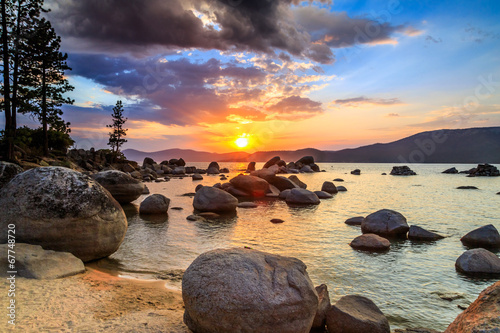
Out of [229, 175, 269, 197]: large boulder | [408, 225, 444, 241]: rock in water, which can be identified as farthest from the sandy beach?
[229, 175, 269, 197]: large boulder

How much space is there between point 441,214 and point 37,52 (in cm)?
3673

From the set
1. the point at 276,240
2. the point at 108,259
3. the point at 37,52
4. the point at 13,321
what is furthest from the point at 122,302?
the point at 37,52

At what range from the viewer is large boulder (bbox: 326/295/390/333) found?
4.80m

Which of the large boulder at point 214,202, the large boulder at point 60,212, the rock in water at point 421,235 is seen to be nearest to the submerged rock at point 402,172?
the large boulder at point 214,202

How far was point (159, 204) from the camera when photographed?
1680 centimetres

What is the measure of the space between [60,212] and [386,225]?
1203 cm

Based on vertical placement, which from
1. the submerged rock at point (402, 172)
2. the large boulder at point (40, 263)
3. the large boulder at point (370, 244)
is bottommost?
the large boulder at point (370, 244)

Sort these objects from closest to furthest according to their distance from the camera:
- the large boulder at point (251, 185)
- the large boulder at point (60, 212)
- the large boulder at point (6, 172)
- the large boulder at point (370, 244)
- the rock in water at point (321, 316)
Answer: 1. the rock in water at point (321, 316)
2. the large boulder at point (60, 212)
3. the large boulder at point (6, 172)
4. the large boulder at point (370, 244)
5. the large boulder at point (251, 185)

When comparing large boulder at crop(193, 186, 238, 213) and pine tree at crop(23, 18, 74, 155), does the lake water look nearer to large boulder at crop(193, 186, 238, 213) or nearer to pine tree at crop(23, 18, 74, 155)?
large boulder at crop(193, 186, 238, 213)

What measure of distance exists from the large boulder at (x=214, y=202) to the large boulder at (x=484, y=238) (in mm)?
11858

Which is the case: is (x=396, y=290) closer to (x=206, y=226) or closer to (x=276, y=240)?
(x=276, y=240)

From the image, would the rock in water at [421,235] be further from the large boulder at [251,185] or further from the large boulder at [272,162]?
the large boulder at [272,162]

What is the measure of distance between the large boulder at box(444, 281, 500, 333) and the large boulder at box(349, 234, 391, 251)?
6821 millimetres

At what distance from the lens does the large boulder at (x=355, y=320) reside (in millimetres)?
4797
